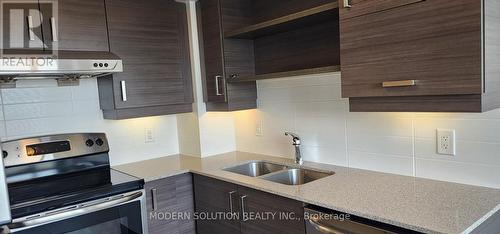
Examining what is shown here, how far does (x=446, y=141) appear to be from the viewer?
5.16 feet

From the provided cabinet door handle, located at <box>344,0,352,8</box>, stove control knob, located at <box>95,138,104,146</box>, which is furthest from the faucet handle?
stove control knob, located at <box>95,138,104,146</box>

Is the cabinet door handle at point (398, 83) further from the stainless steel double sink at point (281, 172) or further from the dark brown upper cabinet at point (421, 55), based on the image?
the stainless steel double sink at point (281, 172)

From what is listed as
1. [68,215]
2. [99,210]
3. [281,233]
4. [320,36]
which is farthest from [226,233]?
[320,36]

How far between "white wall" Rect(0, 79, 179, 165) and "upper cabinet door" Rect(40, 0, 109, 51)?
36cm

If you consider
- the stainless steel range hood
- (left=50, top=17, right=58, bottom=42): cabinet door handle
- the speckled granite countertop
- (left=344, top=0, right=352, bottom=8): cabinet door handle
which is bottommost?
the speckled granite countertop

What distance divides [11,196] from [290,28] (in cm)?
175

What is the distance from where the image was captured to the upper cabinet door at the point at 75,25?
6.21ft

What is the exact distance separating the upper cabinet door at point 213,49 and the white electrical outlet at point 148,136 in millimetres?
533

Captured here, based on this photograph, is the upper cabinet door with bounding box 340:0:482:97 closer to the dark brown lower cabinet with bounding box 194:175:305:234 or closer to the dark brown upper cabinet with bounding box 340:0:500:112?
the dark brown upper cabinet with bounding box 340:0:500:112

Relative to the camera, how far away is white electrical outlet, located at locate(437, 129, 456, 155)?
5.10 feet

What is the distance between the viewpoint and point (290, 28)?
6.87 ft

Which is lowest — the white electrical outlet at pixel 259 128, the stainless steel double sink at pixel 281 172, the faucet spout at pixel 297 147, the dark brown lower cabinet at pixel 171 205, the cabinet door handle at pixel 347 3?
the dark brown lower cabinet at pixel 171 205

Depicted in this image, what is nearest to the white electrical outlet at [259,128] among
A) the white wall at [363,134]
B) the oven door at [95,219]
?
the white wall at [363,134]

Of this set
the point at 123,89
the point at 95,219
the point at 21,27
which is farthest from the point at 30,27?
the point at 95,219
